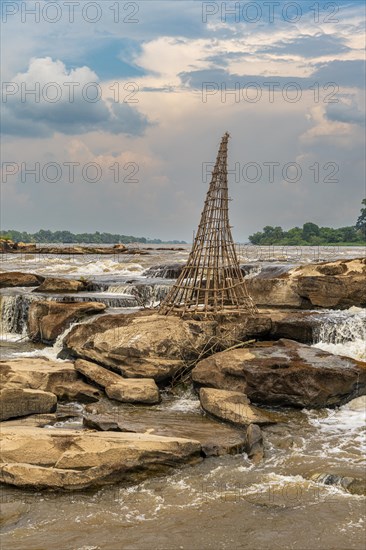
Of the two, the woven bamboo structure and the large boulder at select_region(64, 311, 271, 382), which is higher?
the woven bamboo structure

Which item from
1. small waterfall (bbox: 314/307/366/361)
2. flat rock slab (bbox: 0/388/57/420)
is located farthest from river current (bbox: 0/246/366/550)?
small waterfall (bbox: 314/307/366/361)

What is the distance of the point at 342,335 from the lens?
1440 centimetres

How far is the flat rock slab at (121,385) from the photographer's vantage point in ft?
35.8

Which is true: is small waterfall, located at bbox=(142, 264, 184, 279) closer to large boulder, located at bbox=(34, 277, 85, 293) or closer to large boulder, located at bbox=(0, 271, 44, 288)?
large boulder, located at bbox=(34, 277, 85, 293)

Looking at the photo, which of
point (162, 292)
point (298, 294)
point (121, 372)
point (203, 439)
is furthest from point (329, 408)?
point (162, 292)

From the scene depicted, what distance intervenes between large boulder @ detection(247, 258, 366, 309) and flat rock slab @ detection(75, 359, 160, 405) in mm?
7088

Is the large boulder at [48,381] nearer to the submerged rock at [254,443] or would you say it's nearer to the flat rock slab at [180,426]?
the flat rock slab at [180,426]

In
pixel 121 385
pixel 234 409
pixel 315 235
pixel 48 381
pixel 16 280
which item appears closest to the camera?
pixel 234 409

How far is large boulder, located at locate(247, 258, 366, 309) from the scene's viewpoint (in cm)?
1681

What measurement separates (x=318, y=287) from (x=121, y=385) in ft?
25.9

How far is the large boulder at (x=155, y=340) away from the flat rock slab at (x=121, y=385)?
458mm

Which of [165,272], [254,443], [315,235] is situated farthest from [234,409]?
[315,235]

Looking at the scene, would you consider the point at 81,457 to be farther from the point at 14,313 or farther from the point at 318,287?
the point at 14,313

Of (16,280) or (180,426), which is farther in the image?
(16,280)
